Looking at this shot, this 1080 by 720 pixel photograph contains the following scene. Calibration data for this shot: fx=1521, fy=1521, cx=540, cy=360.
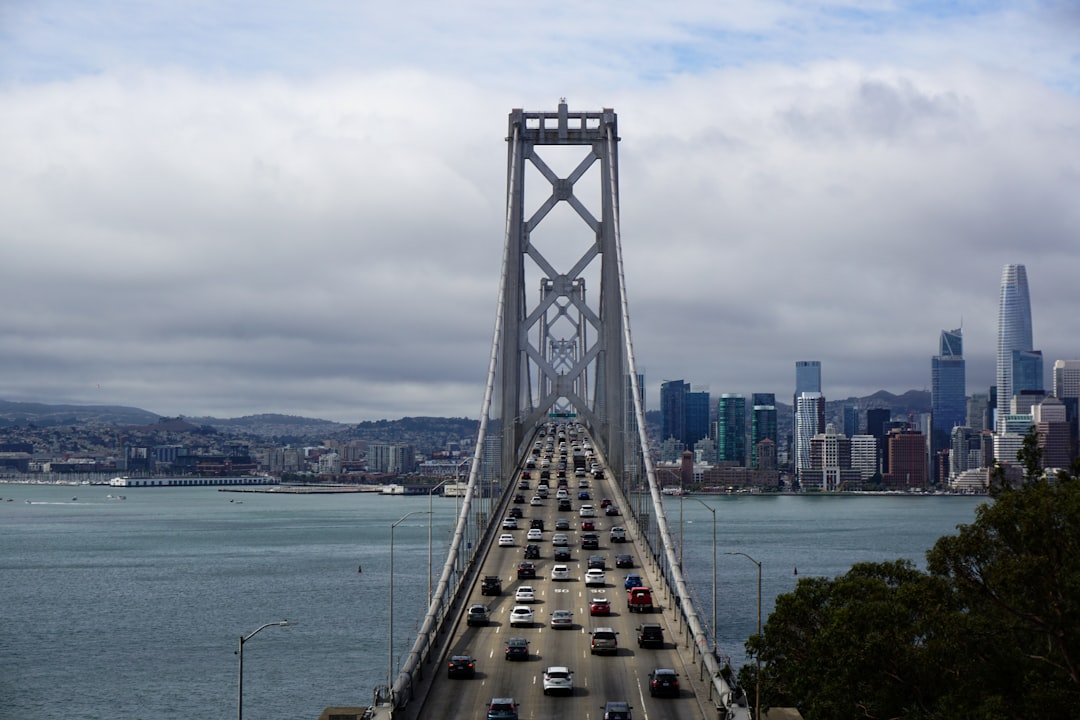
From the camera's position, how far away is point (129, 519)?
19200cm

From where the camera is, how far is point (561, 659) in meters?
40.8

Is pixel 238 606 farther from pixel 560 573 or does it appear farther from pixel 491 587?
pixel 491 587

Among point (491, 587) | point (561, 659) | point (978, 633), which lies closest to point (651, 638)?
point (561, 659)

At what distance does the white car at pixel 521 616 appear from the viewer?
4569 centimetres

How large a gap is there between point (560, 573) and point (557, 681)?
19253 millimetres

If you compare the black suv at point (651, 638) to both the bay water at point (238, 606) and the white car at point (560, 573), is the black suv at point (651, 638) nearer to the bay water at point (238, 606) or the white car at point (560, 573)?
the bay water at point (238, 606)

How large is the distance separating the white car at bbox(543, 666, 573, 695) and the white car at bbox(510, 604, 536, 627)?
28.7ft

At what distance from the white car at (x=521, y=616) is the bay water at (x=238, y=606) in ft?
12.4

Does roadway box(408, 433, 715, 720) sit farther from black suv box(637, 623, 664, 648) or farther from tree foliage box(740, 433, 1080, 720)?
tree foliage box(740, 433, 1080, 720)

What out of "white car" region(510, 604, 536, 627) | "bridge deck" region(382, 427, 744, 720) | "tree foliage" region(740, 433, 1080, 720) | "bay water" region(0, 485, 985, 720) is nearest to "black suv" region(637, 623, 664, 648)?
"bridge deck" region(382, 427, 744, 720)

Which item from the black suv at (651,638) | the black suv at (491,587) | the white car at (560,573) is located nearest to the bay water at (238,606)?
the white car at (560,573)

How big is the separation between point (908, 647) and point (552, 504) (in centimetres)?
4553

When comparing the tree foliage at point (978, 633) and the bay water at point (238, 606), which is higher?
the tree foliage at point (978, 633)

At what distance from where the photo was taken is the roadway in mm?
34812
